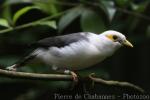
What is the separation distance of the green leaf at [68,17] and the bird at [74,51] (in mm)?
407

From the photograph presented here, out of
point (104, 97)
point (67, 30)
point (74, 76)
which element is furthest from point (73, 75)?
point (67, 30)

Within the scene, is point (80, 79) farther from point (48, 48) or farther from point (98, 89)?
point (98, 89)

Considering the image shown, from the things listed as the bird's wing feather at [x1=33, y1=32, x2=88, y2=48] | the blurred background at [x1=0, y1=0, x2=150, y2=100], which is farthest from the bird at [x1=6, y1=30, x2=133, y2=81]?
the blurred background at [x1=0, y1=0, x2=150, y2=100]

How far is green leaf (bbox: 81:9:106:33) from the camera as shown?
1706mm

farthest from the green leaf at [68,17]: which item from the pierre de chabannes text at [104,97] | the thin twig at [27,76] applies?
the thin twig at [27,76]

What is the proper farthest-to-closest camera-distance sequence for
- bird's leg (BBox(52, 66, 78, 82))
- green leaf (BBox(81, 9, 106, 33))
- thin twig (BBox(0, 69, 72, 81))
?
green leaf (BBox(81, 9, 106, 33)), bird's leg (BBox(52, 66, 78, 82)), thin twig (BBox(0, 69, 72, 81))

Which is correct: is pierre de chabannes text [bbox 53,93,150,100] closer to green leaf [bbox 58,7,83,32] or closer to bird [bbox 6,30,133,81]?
bird [bbox 6,30,133,81]

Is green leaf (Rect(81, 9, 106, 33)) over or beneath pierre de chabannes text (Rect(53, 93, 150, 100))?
over

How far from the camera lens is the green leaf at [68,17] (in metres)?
1.76

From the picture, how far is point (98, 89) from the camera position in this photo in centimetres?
219

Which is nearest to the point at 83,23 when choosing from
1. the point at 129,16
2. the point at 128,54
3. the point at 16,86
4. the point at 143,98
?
the point at 143,98

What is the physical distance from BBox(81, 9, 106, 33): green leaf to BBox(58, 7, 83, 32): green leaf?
0.04 meters

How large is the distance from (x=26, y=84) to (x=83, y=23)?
541 mm

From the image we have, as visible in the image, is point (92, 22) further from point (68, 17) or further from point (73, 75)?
point (73, 75)
